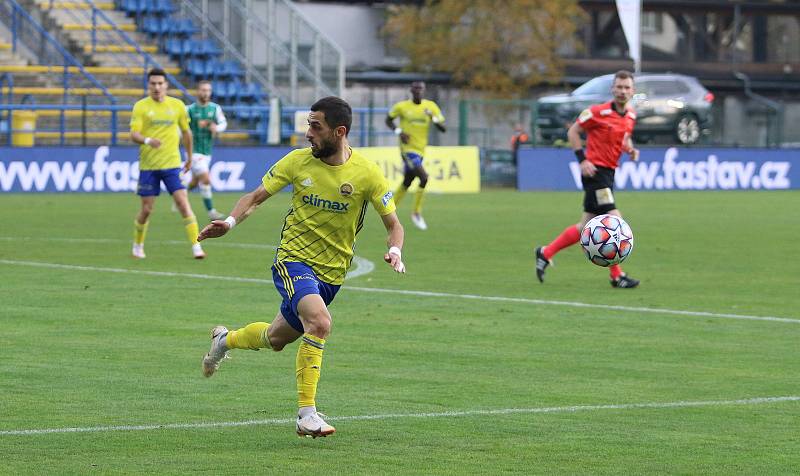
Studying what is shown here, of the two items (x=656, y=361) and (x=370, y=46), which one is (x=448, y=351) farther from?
(x=370, y=46)

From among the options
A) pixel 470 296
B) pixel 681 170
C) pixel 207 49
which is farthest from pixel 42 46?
pixel 470 296

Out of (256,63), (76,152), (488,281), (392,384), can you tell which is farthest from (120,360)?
(256,63)

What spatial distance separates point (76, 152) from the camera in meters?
33.6

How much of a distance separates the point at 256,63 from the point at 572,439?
37.9 metres

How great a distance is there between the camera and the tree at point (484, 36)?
50344mm

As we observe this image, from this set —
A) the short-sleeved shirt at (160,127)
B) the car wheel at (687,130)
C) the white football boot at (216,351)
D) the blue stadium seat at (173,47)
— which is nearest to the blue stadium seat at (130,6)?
the blue stadium seat at (173,47)

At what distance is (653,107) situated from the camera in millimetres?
43938

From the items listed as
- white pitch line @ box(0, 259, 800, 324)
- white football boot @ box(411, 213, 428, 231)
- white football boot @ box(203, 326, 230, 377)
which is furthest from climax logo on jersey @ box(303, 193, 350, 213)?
white football boot @ box(411, 213, 428, 231)

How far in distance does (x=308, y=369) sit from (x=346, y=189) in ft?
3.29

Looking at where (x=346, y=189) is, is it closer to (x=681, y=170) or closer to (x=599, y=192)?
(x=599, y=192)

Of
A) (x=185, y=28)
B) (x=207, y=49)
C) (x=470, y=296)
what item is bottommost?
(x=470, y=296)

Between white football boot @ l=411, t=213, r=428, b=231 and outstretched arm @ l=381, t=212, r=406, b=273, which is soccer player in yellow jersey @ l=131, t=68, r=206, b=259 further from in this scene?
outstretched arm @ l=381, t=212, r=406, b=273

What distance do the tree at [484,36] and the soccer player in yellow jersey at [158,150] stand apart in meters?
32.0

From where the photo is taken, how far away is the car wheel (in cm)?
4341
